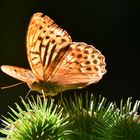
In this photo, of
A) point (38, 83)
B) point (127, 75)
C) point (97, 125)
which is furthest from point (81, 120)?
point (127, 75)

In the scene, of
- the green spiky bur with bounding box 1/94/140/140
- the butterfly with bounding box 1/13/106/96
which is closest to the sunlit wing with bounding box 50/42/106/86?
the butterfly with bounding box 1/13/106/96

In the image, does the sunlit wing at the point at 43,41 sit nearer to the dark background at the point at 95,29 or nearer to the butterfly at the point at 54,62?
the butterfly at the point at 54,62

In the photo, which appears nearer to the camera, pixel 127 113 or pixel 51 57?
pixel 127 113

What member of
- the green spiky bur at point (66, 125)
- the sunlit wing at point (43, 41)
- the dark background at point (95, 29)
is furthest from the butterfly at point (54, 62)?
the dark background at point (95, 29)

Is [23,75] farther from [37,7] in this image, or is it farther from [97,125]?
[37,7]

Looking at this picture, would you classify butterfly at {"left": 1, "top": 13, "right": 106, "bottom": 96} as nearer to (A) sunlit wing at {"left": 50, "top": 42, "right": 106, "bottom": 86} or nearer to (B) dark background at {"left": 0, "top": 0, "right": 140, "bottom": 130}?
(A) sunlit wing at {"left": 50, "top": 42, "right": 106, "bottom": 86}
